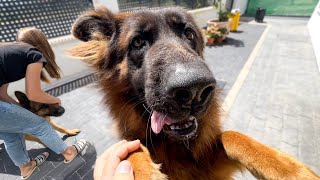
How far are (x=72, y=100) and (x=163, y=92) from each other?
14.0 ft

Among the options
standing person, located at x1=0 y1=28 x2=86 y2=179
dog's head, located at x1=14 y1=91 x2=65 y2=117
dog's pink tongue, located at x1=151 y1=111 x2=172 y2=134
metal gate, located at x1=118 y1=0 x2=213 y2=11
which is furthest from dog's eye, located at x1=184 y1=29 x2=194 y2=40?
metal gate, located at x1=118 y1=0 x2=213 y2=11

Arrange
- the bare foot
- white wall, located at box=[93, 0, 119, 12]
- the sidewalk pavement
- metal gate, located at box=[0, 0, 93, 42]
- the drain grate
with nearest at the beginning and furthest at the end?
the bare foot → the sidewalk pavement → metal gate, located at box=[0, 0, 93, 42] → the drain grate → white wall, located at box=[93, 0, 119, 12]

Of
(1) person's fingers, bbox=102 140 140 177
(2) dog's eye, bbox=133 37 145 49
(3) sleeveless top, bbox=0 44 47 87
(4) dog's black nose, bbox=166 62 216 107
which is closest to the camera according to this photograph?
(4) dog's black nose, bbox=166 62 216 107

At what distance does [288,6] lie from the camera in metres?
17.5

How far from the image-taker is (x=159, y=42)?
1.99 m

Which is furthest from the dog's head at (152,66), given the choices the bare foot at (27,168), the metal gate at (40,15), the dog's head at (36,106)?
the metal gate at (40,15)

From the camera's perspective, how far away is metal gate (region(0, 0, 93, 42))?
5113mm

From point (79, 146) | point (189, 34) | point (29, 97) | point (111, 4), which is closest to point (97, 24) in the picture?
point (189, 34)

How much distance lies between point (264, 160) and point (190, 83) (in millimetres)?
978

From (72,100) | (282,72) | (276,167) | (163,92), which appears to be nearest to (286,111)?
(282,72)

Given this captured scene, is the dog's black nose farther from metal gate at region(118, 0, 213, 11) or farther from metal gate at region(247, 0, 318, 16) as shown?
metal gate at region(247, 0, 318, 16)

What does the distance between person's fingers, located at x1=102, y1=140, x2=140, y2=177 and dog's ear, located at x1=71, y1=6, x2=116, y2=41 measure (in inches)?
56.0

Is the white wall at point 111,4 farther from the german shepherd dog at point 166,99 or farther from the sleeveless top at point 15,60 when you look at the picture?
the german shepherd dog at point 166,99

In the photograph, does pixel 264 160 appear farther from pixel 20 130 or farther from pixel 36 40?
pixel 36 40
